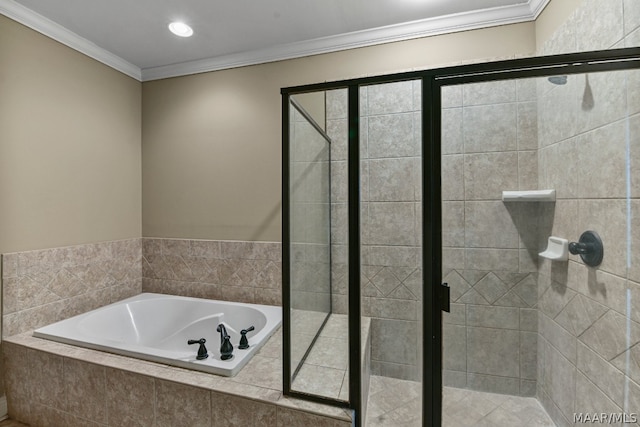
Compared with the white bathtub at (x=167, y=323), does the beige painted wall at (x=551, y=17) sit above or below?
above

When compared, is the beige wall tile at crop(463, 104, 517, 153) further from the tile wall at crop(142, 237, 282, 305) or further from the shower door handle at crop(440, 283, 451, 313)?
the tile wall at crop(142, 237, 282, 305)

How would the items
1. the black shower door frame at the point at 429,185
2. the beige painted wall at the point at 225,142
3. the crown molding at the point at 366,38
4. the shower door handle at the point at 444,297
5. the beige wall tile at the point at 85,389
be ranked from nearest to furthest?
the black shower door frame at the point at 429,185 < the shower door handle at the point at 444,297 < the beige wall tile at the point at 85,389 < the crown molding at the point at 366,38 < the beige painted wall at the point at 225,142

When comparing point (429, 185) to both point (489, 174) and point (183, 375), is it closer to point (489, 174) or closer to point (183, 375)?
point (489, 174)

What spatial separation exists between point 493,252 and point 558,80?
68cm

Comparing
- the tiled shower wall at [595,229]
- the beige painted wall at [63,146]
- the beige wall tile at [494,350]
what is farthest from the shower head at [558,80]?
the beige painted wall at [63,146]

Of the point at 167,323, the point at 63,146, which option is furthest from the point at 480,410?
the point at 63,146

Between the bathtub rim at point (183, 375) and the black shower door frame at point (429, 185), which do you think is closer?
the black shower door frame at point (429, 185)

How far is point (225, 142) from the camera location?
8.53 ft

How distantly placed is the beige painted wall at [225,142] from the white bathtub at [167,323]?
577 millimetres

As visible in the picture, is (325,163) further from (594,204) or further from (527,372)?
(527,372)

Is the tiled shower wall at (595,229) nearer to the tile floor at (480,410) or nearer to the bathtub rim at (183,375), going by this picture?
the tile floor at (480,410)

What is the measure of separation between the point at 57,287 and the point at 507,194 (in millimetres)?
2834

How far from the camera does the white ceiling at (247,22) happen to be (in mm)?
1925

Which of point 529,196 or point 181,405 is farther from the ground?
point 529,196
